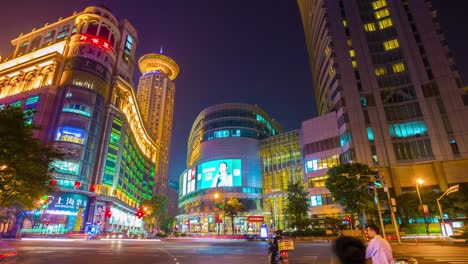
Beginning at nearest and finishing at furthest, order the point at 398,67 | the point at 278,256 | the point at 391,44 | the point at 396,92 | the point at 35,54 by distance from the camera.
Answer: the point at 278,256, the point at 396,92, the point at 398,67, the point at 391,44, the point at 35,54

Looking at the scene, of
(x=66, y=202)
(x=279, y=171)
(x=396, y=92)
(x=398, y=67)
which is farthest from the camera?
(x=279, y=171)

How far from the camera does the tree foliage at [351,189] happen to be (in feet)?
150

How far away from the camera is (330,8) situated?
81.3 metres

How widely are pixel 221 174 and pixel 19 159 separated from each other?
77722 millimetres

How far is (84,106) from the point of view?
7769 cm

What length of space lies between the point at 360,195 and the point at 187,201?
73.9 meters

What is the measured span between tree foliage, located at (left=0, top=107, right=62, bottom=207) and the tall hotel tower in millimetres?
60978

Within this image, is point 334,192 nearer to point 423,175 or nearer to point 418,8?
point 423,175

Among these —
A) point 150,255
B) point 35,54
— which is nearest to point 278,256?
point 150,255

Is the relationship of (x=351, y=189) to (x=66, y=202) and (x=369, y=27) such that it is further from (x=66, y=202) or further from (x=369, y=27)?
(x=66, y=202)

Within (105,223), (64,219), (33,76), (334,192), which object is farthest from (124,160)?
(334,192)

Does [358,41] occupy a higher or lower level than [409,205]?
higher

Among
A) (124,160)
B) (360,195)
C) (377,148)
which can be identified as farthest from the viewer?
(124,160)

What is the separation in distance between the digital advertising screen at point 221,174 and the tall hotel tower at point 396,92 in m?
38.5
